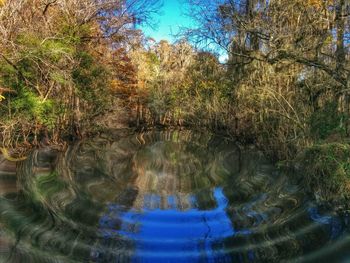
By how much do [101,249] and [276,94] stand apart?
7.21 meters

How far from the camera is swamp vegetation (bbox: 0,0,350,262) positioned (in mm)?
7621

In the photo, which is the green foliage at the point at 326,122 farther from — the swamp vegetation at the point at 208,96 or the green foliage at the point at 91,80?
the green foliage at the point at 91,80

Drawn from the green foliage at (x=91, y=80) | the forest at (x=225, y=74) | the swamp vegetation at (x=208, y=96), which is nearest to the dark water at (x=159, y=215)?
the swamp vegetation at (x=208, y=96)

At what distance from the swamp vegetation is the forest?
0.04 metres

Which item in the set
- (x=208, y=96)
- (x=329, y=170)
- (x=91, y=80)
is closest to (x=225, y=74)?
(x=208, y=96)

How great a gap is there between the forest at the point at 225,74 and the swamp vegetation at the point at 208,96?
40mm

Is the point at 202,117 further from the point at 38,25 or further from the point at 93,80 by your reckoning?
the point at 38,25

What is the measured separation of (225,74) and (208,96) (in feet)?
10.1

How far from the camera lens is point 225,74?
15.6m

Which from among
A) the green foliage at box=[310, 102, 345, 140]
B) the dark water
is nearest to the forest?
the green foliage at box=[310, 102, 345, 140]

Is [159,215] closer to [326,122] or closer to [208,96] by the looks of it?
[326,122]

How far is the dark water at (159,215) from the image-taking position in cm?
532

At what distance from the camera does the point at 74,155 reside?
40.3 feet

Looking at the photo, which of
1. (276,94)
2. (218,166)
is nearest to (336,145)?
(276,94)
